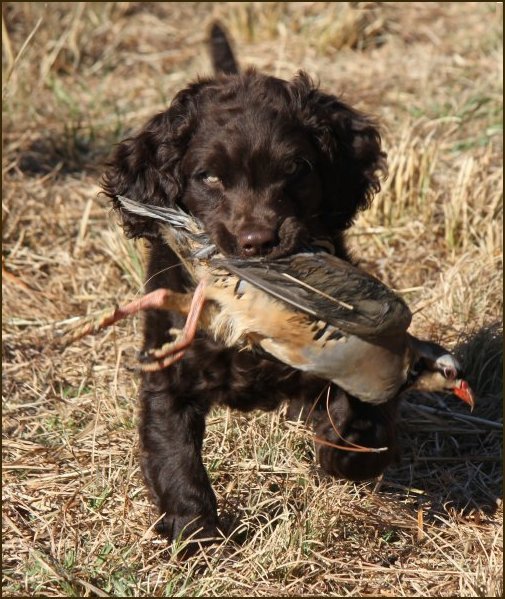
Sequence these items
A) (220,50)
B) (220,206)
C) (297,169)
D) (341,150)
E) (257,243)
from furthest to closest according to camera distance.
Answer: (220,50)
(341,150)
(297,169)
(220,206)
(257,243)

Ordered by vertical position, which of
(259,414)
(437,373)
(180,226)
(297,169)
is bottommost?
(259,414)

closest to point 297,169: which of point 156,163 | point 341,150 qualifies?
point 341,150

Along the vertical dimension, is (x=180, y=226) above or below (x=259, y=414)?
above

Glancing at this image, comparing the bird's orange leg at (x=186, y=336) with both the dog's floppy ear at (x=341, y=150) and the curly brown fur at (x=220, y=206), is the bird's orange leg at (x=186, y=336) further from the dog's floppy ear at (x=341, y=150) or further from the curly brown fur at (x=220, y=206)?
the dog's floppy ear at (x=341, y=150)

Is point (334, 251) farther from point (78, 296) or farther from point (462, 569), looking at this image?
point (78, 296)

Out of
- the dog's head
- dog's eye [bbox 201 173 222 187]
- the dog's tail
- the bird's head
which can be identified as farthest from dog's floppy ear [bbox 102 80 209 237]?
the dog's tail

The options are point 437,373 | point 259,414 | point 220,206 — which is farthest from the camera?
point 259,414

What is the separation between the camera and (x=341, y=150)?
4.15 metres

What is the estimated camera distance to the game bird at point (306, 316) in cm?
311

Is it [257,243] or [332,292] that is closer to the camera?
[332,292]

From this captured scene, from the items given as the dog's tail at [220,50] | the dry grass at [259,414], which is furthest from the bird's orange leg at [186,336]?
the dog's tail at [220,50]

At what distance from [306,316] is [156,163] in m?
1.12

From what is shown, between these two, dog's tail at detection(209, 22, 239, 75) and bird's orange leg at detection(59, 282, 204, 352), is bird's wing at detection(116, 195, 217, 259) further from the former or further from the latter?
dog's tail at detection(209, 22, 239, 75)

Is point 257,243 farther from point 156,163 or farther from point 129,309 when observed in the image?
point 156,163
